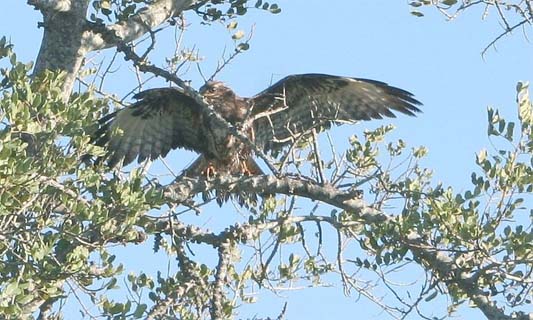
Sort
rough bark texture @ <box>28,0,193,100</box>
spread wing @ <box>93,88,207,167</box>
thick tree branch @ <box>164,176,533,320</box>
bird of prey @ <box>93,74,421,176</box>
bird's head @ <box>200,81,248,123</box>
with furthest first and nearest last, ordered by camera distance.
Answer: bird's head @ <box>200,81,248,123</box> → bird of prey @ <box>93,74,421,176</box> → spread wing @ <box>93,88,207,167</box> → rough bark texture @ <box>28,0,193,100</box> → thick tree branch @ <box>164,176,533,320</box>

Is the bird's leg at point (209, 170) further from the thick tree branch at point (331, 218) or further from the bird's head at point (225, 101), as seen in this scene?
the thick tree branch at point (331, 218)

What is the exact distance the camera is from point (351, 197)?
6.75 metres

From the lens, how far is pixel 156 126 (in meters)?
9.10

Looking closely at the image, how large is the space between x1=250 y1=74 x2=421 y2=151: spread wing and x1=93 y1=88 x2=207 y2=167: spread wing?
0.47 meters

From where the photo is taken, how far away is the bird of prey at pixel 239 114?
29.1 ft

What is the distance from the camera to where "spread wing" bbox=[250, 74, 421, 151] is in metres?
8.91

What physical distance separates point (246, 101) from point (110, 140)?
1.28m

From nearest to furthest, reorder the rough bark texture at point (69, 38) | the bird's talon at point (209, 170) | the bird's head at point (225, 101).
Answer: the rough bark texture at point (69, 38)
the bird's talon at point (209, 170)
the bird's head at point (225, 101)

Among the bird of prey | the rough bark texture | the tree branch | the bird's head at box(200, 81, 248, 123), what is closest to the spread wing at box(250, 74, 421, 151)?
the bird of prey

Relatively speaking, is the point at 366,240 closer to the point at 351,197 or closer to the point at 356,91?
the point at 351,197

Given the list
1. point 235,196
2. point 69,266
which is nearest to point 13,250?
point 69,266

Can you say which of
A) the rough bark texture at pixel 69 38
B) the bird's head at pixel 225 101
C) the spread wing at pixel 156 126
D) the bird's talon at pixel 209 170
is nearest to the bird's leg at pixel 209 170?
the bird's talon at pixel 209 170

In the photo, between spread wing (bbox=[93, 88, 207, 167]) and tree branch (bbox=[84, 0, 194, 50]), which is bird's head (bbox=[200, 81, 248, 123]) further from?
tree branch (bbox=[84, 0, 194, 50])

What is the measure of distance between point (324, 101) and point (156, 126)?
1193 millimetres
